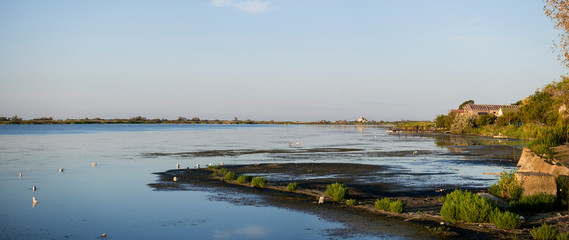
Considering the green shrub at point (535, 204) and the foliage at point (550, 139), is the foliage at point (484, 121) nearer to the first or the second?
the foliage at point (550, 139)

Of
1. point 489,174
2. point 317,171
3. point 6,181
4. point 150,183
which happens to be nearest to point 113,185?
point 150,183

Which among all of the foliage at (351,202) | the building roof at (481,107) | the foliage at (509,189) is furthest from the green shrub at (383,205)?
the building roof at (481,107)

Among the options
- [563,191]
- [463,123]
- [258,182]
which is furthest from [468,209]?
[463,123]

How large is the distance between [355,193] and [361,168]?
418 inches

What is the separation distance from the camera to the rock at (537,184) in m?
15.2

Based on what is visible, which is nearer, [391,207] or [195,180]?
[391,207]

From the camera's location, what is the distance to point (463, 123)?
A: 3898 inches

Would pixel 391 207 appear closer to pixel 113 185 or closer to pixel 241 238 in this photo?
pixel 241 238

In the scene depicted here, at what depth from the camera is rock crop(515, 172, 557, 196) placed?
15.2m

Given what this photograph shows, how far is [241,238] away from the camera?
13.0m

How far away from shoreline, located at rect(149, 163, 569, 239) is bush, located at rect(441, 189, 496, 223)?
0.74 ft

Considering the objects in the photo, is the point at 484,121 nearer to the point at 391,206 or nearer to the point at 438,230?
the point at 391,206

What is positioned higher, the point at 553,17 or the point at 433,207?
the point at 553,17

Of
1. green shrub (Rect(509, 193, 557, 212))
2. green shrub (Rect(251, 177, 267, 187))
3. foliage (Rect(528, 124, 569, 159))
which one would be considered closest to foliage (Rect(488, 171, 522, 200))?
green shrub (Rect(509, 193, 557, 212))
